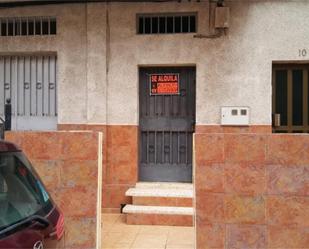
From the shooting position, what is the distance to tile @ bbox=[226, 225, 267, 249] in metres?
4.77

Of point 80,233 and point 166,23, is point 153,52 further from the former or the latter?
point 80,233

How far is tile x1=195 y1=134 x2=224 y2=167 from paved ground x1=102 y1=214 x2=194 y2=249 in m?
1.38

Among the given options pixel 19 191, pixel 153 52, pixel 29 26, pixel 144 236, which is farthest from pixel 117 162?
pixel 19 191

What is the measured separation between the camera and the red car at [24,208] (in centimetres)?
222

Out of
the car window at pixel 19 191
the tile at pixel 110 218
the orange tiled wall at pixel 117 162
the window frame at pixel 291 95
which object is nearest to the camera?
the car window at pixel 19 191

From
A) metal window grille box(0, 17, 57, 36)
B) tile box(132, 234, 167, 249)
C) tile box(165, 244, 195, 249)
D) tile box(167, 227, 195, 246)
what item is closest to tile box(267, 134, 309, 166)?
tile box(165, 244, 195, 249)

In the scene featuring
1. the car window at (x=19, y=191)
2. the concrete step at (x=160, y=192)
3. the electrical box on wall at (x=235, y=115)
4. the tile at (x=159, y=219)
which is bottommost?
the tile at (x=159, y=219)

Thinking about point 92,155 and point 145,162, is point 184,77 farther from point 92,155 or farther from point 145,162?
point 92,155

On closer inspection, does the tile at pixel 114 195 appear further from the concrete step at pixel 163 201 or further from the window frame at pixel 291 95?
the window frame at pixel 291 95

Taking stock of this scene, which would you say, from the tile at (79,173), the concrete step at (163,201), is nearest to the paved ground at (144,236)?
the concrete step at (163,201)

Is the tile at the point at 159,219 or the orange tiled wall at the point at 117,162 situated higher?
the orange tiled wall at the point at 117,162

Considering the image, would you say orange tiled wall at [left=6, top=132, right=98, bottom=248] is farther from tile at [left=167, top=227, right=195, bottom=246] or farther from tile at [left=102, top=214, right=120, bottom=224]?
tile at [left=102, top=214, right=120, bottom=224]

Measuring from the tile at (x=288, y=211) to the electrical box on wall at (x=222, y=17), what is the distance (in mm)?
3290

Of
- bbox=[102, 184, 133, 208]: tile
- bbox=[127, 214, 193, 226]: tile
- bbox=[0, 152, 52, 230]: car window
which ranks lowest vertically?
bbox=[127, 214, 193, 226]: tile
